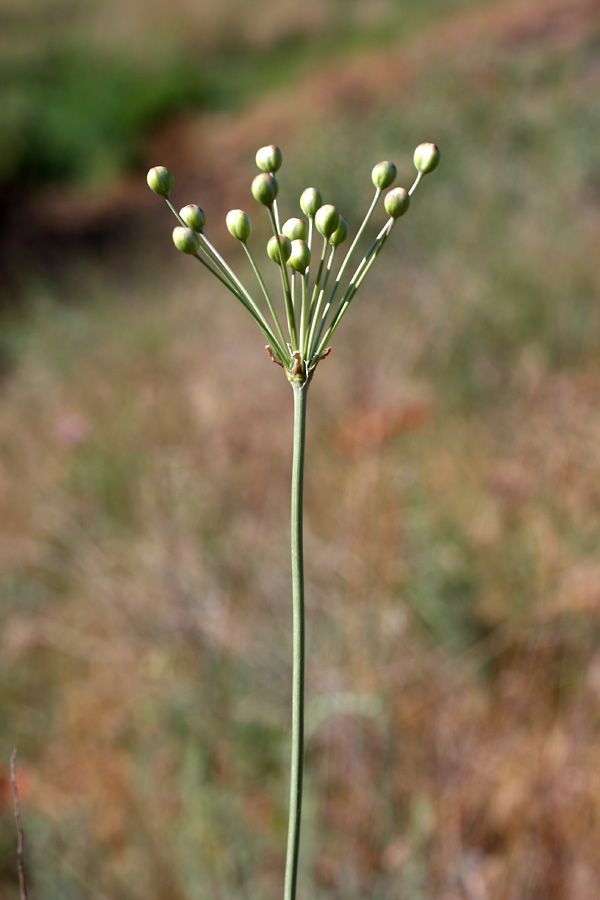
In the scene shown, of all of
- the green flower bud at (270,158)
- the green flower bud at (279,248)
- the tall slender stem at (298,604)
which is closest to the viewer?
the tall slender stem at (298,604)

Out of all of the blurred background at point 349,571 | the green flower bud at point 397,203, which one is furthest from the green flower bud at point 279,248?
the blurred background at point 349,571

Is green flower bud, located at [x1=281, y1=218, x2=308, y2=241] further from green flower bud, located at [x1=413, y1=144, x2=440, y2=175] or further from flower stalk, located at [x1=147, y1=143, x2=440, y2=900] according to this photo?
green flower bud, located at [x1=413, y1=144, x2=440, y2=175]

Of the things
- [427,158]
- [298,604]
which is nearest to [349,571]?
[427,158]

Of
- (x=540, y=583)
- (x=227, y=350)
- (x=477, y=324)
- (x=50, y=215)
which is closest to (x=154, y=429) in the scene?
(x=227, y=350)

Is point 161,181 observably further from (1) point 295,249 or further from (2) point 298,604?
(2) point 298,604

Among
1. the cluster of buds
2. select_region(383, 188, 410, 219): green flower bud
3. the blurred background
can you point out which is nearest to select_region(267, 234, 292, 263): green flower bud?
the cluster of buds

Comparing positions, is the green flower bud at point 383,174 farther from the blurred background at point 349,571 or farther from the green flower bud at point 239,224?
the blurred background at point 349,571
